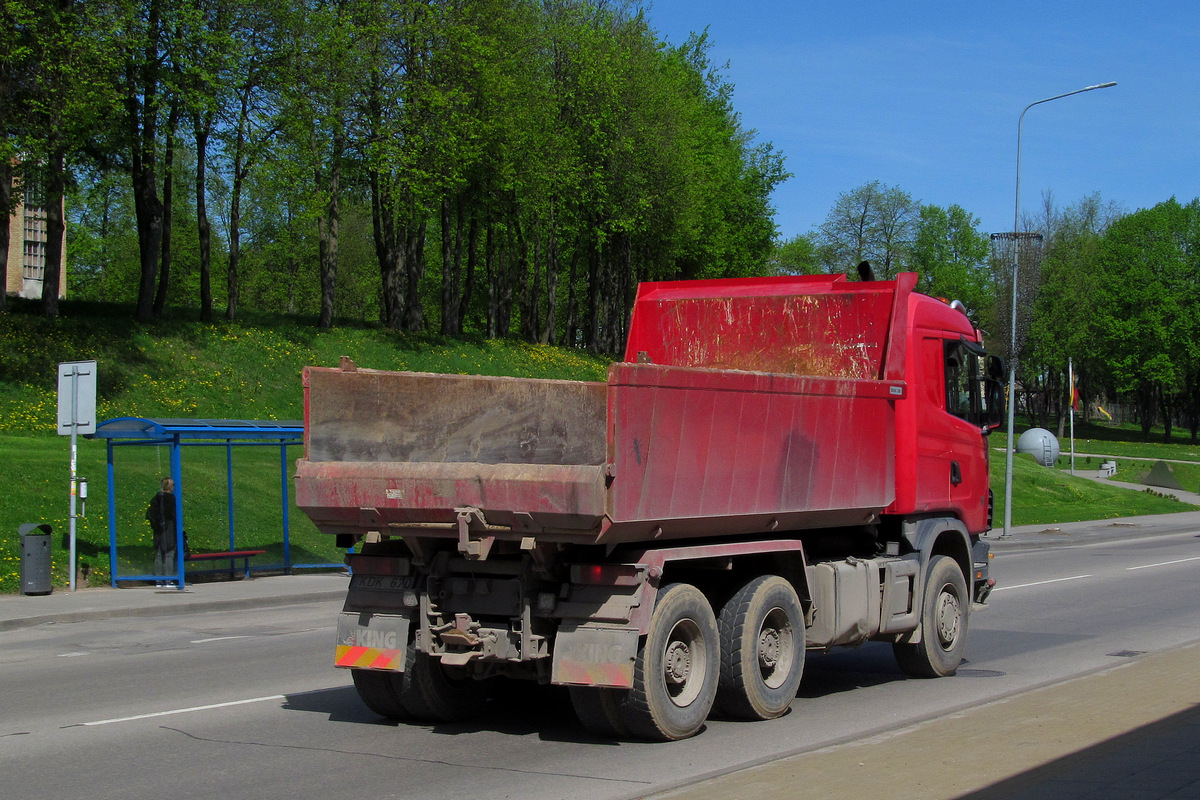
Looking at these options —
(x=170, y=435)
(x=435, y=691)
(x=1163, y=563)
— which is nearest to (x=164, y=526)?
(x=170, y=435)

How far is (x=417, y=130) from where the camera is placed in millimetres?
40875

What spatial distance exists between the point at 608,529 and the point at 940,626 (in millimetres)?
4936

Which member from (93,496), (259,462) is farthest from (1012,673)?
(259,462)

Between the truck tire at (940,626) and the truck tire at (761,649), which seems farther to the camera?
the truck tire at (940,626)

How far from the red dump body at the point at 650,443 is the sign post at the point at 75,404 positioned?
35.0 ft

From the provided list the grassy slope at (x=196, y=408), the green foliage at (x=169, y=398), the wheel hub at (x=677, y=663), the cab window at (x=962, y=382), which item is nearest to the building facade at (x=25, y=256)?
the green foliage at (x=169, y=398)

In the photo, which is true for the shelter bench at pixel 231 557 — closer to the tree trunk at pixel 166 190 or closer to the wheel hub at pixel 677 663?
the wheel hub at pixel 677 663

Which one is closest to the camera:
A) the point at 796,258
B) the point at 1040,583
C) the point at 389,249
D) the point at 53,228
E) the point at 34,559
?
the point at 34,559

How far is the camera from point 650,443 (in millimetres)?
7102

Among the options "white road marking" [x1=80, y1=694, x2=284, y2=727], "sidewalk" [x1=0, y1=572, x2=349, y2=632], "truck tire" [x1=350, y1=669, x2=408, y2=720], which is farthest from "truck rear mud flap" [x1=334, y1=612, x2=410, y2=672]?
"sidewalk" [x1=0, y1=572, x2=349, y2=632]

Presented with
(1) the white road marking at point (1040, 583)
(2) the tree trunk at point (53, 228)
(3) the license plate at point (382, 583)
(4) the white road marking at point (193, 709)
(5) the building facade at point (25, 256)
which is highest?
(5) the building facade at point (25, 256)

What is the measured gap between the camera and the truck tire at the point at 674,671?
23.9ft

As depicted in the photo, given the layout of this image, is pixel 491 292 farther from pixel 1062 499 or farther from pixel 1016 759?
pixel 1016 759

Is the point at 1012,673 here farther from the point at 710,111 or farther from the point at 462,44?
the point at 710,111
